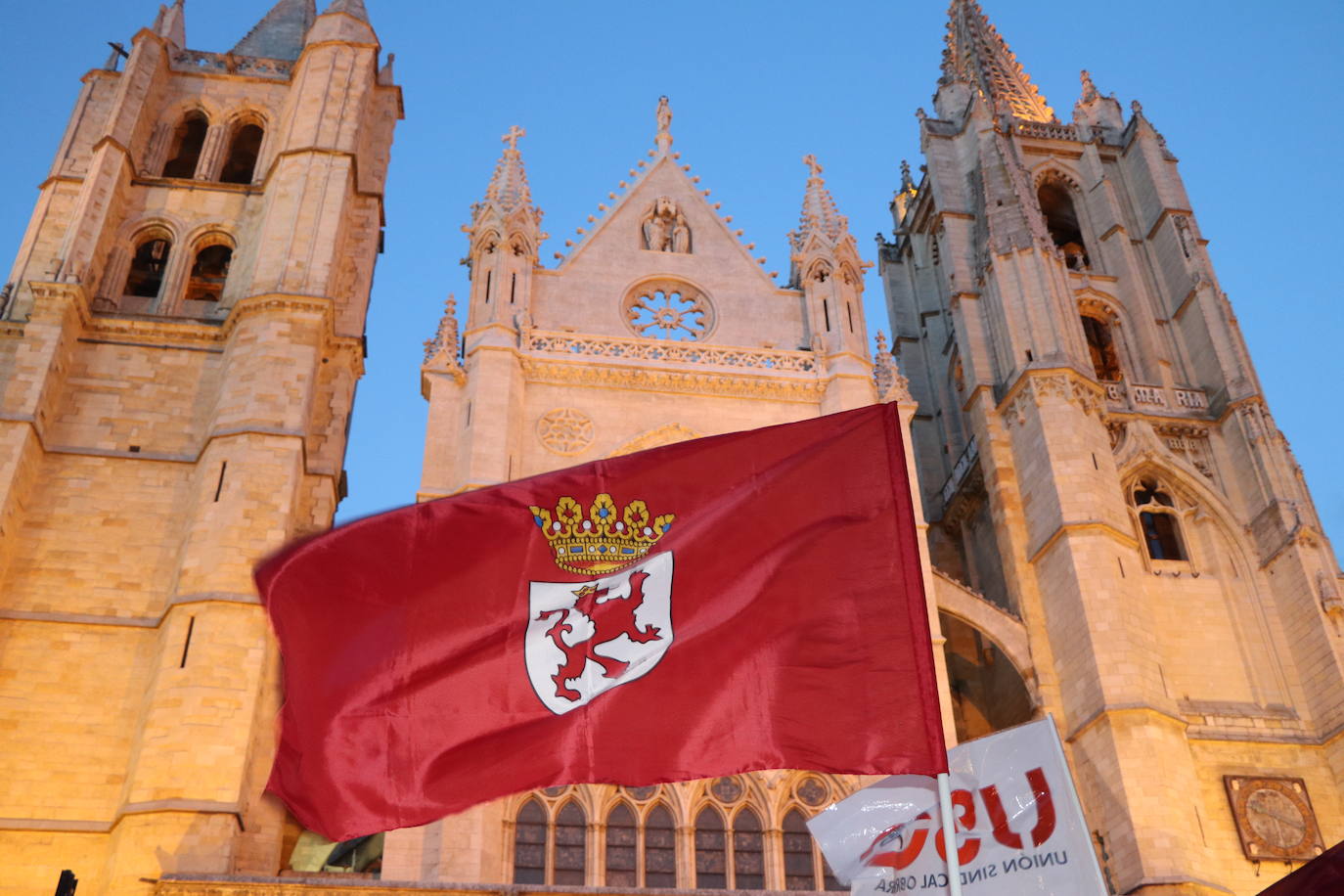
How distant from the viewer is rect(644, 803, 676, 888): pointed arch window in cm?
1512

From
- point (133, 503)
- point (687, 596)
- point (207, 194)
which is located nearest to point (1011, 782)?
point (687, 596)

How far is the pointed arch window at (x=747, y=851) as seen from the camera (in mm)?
15250

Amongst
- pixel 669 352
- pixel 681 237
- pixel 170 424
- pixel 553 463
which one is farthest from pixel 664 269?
pixel 170 424

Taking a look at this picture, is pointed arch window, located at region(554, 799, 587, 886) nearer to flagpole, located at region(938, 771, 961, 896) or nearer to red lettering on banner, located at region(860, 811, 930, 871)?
red lettering on banner, located at region(860, 811, 930, 871)

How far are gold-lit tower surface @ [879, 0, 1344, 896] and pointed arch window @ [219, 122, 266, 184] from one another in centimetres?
1417

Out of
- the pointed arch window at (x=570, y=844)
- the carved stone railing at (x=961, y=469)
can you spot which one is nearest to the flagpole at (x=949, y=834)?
the pointed arch window at (x=570, y=844)

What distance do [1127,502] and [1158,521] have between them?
26.6 inches

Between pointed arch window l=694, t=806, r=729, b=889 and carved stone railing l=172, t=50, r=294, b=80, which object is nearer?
pointed arch window l=694, t=806, r=729, b=889

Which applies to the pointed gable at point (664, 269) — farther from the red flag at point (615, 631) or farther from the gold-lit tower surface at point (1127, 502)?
the red flag at point (615, 631)

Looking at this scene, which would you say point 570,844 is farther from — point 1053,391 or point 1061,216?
point 1061,216

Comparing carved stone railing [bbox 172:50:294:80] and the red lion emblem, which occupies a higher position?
carved stone railing [bbox 172:50:294:80]

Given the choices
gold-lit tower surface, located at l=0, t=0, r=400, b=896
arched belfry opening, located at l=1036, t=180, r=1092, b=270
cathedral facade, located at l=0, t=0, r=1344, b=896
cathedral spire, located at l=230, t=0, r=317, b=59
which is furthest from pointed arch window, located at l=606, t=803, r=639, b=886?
arched belfry opening, located at l=1036, t=180, r=1092, b=270

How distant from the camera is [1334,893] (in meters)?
6.47

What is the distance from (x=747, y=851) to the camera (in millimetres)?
15531
